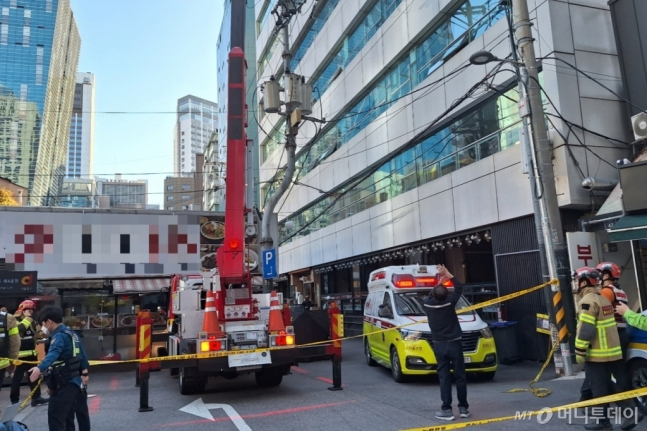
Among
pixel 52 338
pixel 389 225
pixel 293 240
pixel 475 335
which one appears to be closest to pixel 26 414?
pixel 52 338

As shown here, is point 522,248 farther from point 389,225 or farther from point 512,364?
point 389,225

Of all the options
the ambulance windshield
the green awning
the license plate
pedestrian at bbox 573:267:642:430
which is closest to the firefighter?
the license plate

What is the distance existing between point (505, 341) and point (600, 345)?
6503mm

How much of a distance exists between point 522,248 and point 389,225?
24.4 ft

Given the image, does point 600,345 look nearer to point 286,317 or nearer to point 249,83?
point 286,317

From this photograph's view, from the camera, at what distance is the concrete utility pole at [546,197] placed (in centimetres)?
980

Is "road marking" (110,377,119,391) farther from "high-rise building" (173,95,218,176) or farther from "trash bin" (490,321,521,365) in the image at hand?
"high-rise building" (173,95,218,176)

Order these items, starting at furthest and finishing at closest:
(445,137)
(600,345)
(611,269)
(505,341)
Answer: (445,137)
(505,341)
(611,269)
(600,345)

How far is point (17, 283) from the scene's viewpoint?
41.9 feet

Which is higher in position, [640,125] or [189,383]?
[640,125]

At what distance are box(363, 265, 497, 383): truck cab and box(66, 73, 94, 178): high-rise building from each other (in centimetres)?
17708

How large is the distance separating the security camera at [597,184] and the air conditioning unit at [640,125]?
112cm

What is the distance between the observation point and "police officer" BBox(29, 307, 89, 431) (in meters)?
5.38

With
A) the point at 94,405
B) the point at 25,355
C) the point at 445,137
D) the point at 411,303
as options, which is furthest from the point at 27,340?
the point at 445,137
